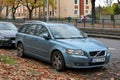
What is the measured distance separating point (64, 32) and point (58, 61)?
139 centimetres

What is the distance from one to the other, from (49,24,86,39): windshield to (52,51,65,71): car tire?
77 centimetres

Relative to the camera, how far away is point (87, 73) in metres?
9.98

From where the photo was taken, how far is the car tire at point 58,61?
9945 mm

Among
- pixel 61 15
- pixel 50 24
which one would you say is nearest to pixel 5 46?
pixel 50 24

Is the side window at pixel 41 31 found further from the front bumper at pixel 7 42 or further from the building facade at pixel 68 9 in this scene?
the building facade at pixel 68 9

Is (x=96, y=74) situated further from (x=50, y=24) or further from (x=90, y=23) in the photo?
(x=90, y=23)

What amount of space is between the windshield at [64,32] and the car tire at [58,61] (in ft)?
2.53

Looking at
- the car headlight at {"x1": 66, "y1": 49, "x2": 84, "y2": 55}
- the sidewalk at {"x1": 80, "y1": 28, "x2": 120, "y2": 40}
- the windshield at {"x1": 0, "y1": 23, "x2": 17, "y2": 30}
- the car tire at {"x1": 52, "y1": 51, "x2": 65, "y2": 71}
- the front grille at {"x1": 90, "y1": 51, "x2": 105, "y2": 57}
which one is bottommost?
the sidewalk at {"x1": 80, "y1": 28, "x2": 120, "y2": 40}

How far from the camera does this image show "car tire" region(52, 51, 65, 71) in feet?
32.6

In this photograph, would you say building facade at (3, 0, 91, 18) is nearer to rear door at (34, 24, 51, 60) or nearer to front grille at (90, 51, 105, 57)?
rear door at (34, 24, 51, 60)

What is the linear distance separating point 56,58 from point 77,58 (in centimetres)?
87

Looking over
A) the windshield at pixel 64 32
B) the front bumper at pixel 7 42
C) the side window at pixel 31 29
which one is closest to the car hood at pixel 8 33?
the front bumper at pixel 7 42

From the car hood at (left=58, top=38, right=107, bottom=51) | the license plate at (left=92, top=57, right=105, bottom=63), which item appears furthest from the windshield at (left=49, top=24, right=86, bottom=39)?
the license plate at (left=92, top=57, right=105, bottom=63)

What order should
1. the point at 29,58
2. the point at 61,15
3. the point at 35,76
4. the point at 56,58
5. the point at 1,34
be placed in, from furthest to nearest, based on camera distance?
1. the point at 61,15
2. the point at 1,34
3. the point at 29,58
4. the point at 56,58
5. the point at 35,76
